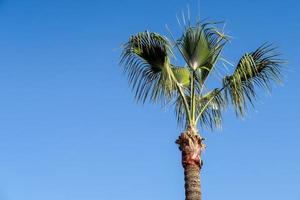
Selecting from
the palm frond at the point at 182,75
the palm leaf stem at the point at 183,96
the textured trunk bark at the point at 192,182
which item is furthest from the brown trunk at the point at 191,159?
the palm frond at the point at 182,75

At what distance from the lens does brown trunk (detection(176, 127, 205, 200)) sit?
12.4 m

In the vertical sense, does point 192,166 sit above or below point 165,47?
below

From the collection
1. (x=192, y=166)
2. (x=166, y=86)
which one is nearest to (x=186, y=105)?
(x=166, y=86)

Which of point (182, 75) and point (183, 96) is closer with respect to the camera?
point (183, 96)

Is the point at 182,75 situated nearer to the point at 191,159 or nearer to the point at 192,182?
the point at 191,159

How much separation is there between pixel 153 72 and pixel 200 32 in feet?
5.00

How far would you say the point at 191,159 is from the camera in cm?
1265

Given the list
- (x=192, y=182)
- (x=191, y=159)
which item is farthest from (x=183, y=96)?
(x=192, y=182)

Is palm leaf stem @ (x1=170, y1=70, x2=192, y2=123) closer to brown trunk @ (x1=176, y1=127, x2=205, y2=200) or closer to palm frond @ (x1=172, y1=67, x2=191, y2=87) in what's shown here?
palm frond @ (x1=172, y1=67, x2=191, y2=87)

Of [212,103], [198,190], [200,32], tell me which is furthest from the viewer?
[212,103]

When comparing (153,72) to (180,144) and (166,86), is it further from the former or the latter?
(180,144)

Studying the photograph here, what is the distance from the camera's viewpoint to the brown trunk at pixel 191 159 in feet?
40.7

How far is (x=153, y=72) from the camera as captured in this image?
46.6ft

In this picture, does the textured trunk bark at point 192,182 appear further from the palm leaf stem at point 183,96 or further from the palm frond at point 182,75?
the palm frond at point 182,75
